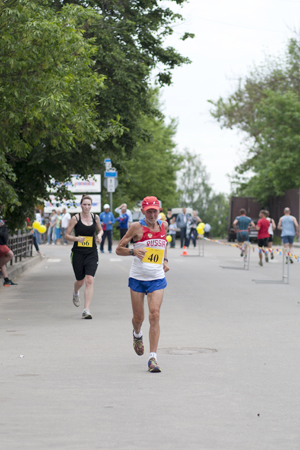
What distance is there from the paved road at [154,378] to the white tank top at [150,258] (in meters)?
0.92

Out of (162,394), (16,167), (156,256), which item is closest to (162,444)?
(162,394)

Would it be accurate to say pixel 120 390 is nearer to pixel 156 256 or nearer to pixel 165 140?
pixel 156 256

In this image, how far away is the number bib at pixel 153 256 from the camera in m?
7.71

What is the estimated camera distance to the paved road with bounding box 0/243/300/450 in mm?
5035

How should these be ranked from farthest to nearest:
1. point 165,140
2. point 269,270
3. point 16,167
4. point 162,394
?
point 165,140, point 269,270, point 16,167, point 162,394

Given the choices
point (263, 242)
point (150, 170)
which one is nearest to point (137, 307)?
point (263, 242)

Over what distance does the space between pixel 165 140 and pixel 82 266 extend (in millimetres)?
47825

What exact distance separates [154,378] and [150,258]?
4.35 feet

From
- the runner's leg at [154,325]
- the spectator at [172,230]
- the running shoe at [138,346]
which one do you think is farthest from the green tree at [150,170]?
the runner's leg at [154,325]

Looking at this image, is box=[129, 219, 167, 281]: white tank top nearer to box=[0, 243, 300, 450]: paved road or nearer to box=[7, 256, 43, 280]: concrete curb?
box=[0, 243, 300, 450]: paved road

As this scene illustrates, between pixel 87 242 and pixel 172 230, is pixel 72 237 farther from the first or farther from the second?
pixel 172 230

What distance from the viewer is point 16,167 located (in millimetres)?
17688

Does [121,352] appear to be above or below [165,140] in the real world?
below

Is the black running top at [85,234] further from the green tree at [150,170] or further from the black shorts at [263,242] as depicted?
the green tree at [150,170]
